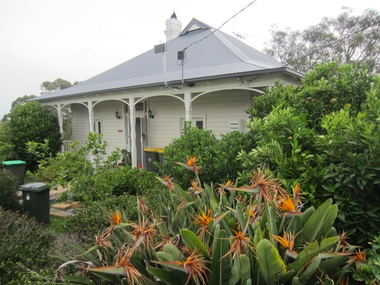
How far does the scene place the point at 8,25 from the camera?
1189cm

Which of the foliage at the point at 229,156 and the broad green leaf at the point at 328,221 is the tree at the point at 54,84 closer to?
the foliage at the point at 229,156

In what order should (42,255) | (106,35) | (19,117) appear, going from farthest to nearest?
(106,35), (19,117), (42,255)

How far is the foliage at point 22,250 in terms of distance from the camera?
8.39 ft

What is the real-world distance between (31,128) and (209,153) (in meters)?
10.8

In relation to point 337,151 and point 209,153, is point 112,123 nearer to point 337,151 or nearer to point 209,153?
point 209,153

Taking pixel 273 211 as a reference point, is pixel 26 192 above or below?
below

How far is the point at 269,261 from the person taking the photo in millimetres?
1578

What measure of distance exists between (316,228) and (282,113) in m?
1.80

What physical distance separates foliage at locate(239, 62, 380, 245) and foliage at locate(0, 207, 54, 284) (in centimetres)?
251

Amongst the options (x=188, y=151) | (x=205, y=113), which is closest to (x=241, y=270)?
(x=188, y=151)

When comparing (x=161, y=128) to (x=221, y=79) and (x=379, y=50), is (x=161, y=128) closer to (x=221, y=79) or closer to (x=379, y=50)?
(x=221, y=79)

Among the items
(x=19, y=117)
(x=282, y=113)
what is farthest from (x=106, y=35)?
(x=282, y=113)

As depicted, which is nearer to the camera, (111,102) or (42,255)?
(42,255)

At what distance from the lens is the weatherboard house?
850cm
